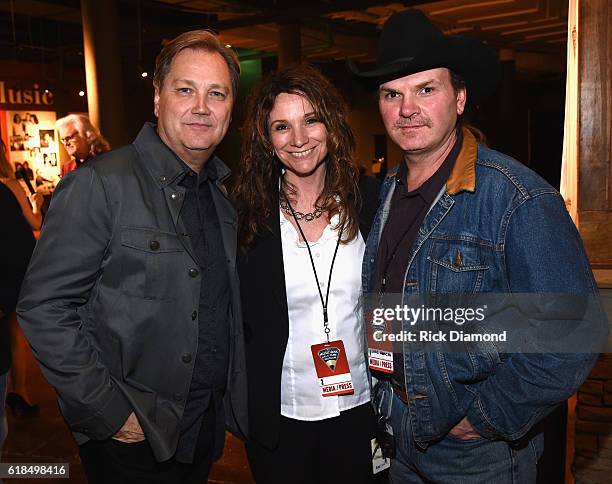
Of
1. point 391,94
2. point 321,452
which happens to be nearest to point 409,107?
point 391,94

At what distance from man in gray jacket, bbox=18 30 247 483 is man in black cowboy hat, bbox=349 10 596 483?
52 cm

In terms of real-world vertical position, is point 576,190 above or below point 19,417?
above

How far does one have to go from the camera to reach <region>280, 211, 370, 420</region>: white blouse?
2.04 m

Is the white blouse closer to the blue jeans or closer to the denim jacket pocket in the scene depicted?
the blue jeans

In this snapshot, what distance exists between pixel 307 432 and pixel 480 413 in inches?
28.0

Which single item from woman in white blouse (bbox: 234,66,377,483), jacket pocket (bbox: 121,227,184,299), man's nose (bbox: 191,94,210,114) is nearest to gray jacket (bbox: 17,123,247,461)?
jacket pocket (bbox: 121,227,184,299)

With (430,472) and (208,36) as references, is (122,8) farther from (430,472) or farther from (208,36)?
(430,472)

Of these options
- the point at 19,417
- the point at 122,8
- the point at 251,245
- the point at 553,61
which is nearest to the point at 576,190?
the point at 251,245

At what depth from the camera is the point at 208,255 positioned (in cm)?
191

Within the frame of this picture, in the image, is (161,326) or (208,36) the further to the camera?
(208,36)

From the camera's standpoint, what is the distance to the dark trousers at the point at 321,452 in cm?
204

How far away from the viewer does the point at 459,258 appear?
156 cm

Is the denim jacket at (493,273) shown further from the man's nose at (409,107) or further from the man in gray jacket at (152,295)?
the man in gray jacket at (152,295)

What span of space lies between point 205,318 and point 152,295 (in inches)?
8.5
